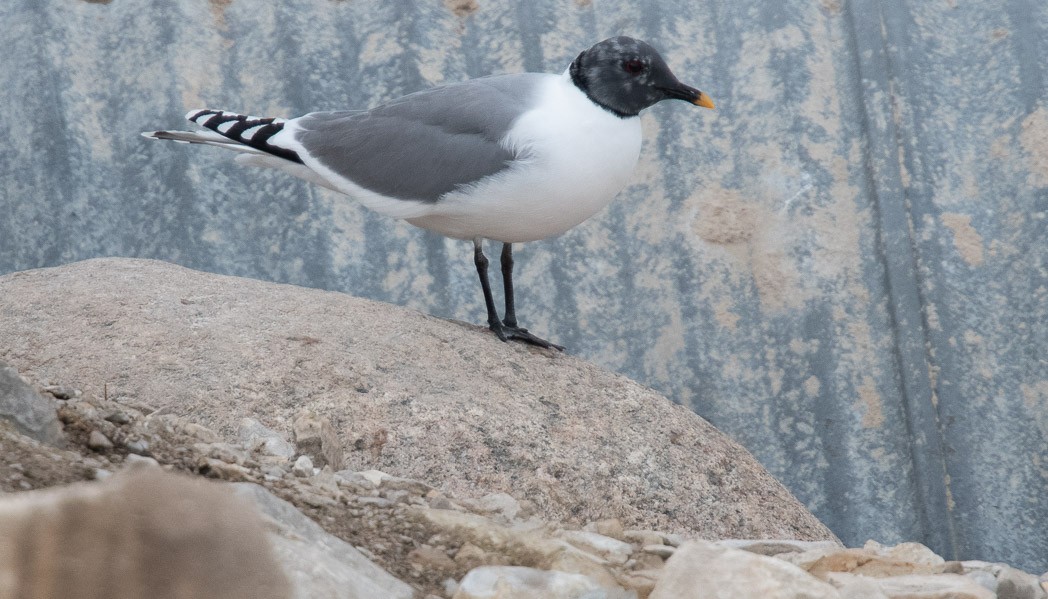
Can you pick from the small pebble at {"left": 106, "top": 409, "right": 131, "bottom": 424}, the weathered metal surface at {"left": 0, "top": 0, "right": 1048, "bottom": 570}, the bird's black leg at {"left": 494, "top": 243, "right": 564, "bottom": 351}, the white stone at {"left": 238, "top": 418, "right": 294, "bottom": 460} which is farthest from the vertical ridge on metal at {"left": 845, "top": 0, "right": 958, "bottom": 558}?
the small pebble at {"left": 106, "top": 409, "right": 131, "bottom": 424}

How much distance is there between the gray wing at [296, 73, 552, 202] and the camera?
2.71 m

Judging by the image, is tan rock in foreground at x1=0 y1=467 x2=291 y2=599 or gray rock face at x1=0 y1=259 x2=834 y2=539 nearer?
tan rock in foreground at x1=0 y1=467 x2=291 y2=599

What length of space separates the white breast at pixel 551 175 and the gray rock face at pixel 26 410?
1.24m

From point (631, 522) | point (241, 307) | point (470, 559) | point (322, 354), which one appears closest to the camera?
point (470, 559)

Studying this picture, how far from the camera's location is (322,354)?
8.00 feet

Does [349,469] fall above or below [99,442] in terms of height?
below

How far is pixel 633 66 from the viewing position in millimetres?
2818

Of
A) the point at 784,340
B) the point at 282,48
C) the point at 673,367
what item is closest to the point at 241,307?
the point at 282,48

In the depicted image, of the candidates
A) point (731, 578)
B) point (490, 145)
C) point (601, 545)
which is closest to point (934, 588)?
point (731, 578)

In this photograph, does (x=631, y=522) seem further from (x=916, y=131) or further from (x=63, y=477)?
(x=916, y=131)

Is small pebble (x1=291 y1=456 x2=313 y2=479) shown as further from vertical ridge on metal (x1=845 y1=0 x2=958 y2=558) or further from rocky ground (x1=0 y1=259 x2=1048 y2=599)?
vertical ridge on metal (x1=845 y1=0 x2=958 y2=558)

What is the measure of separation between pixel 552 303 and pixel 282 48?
3.54 ft

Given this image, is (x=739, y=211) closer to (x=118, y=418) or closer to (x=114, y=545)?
(x=118, y=418)

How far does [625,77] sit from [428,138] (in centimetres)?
51
